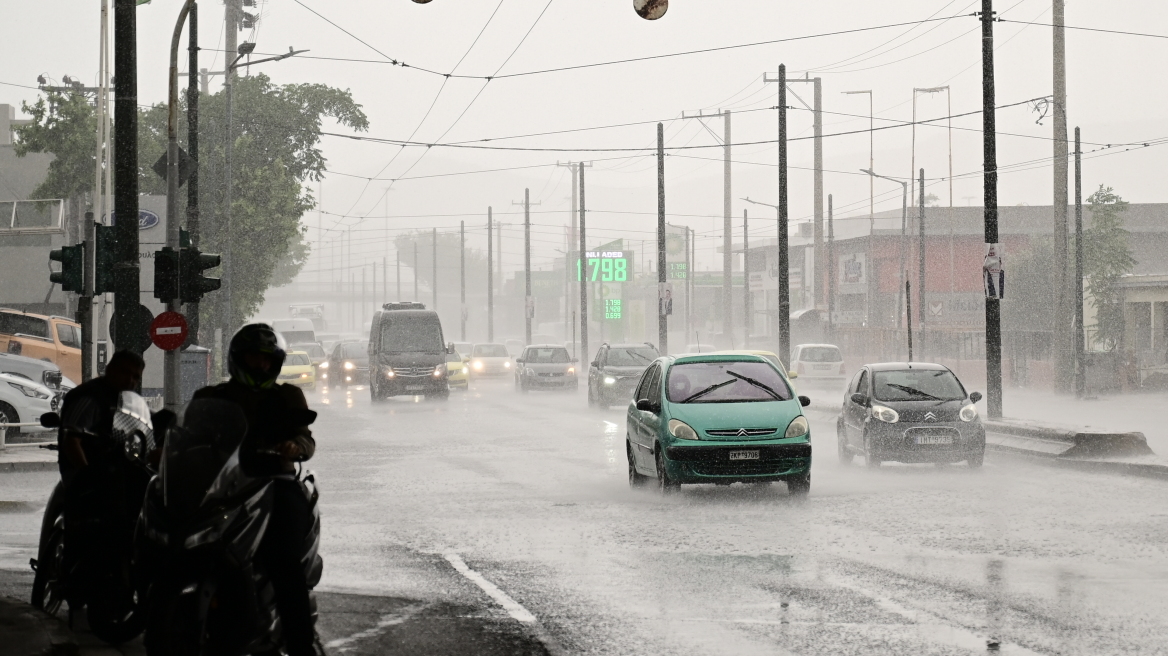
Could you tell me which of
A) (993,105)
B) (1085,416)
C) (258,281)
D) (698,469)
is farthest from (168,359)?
(258,281)

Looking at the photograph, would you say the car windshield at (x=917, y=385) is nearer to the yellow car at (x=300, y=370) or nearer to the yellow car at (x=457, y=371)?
the yellow car at (x=457, y=371)

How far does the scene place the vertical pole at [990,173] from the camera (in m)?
26.6

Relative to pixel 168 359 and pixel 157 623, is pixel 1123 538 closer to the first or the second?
pixel 157 623

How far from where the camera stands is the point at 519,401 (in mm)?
42219

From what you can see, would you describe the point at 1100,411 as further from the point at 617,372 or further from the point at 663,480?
the point at 663,480

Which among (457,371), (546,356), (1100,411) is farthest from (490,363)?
(1100,411)

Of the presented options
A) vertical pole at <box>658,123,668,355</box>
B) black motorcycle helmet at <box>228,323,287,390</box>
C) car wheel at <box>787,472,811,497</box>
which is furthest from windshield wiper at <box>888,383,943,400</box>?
vertical pole at <box>658,123,668,355</box>

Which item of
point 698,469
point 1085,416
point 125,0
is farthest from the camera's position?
point 1085,416

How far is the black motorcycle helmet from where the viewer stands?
6.50 m

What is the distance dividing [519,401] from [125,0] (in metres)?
28.9

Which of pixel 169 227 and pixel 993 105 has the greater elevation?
pixel 993 105

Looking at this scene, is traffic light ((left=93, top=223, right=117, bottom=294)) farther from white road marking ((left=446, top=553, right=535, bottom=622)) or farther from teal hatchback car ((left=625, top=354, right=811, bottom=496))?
teal hatchback car ((left=625, top=354, right=811, bottom=496))

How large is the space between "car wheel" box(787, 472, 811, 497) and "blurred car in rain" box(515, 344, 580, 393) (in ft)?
105

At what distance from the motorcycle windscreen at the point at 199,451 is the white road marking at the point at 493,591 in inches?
122
